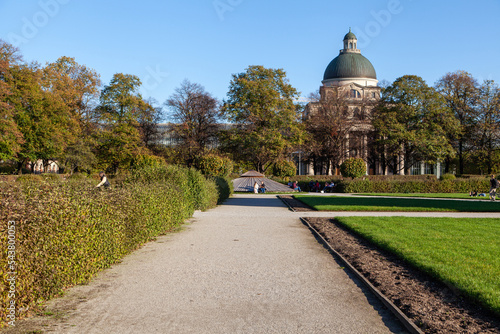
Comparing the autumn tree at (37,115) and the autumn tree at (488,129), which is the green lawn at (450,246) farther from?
the autumn tree at (488,129)

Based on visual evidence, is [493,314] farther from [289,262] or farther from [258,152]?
[258,152]

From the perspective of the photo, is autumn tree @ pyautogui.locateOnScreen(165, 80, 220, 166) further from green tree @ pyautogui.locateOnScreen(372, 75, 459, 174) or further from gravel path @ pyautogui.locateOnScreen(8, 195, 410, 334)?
gravel path @ pyautogui.locateOnScreen(8, 195, 410, 334)

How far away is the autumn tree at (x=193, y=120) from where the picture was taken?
54.8 m

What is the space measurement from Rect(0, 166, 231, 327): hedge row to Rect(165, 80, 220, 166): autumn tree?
147 feet

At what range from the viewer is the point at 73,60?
49500mm

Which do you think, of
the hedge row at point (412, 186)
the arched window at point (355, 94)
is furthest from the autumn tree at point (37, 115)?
the arched window at point (355, 94)

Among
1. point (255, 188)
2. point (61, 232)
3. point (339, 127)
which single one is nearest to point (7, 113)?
point (255, 188)

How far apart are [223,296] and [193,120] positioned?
5124cm

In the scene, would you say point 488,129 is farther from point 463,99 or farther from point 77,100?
point 77,100

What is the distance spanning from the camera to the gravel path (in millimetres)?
5059

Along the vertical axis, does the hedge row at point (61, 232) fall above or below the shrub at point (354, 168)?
below

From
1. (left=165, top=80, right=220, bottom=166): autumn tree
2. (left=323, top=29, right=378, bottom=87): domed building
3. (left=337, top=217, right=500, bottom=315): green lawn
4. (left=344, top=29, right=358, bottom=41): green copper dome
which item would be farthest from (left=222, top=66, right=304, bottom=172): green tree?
(left=344, top=29, right=358, bottom=41): green copper dome

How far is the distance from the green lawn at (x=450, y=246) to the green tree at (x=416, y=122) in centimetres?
4173

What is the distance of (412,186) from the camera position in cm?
4231
